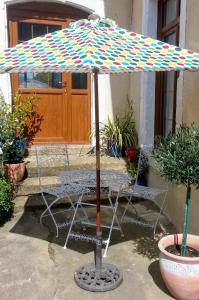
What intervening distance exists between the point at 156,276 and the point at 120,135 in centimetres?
323

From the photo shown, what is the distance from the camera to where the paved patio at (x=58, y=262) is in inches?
117

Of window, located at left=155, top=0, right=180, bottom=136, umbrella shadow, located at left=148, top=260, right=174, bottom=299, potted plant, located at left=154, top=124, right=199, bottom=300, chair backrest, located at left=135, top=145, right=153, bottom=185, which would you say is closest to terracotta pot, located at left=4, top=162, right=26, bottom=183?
chair backrest, located at left=135, top=145, right=153, bottom=185

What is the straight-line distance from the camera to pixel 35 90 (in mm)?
6422

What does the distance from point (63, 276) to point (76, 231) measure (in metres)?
1.04

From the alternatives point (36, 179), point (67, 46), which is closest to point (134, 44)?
point (67, 46)

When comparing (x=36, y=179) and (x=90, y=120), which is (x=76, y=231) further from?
(x=90, y=120)

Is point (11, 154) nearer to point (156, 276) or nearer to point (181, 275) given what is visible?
point (156, 276)

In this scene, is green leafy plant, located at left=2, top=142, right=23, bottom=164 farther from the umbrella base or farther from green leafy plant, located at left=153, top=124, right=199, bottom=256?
green leafy plant, located at left=153, top=124, right=199, bottom=256

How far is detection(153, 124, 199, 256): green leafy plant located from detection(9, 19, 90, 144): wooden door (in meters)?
3.93

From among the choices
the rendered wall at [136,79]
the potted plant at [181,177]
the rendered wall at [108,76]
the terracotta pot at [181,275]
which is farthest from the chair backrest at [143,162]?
the terracotta pot at [181,275]

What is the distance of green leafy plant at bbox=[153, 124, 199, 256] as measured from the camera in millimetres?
2674

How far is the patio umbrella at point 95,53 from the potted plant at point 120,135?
3350 mm

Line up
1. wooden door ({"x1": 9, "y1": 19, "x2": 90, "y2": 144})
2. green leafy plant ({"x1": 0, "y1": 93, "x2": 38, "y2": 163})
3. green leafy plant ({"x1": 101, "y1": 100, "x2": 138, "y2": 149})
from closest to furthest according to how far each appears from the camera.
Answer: green leafy plant ({"x1": 0, "y1": 93, "x2": 38, "y2": 163}), green leafy plant ({"x1": 101, "y1": 100, "x2": 138, "y2": 149}), wooden door ({"x1": 9, "y1": 19, "x2": 90, "y2": 144})

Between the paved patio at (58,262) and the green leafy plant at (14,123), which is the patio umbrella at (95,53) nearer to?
the paved patio at (58,262)
